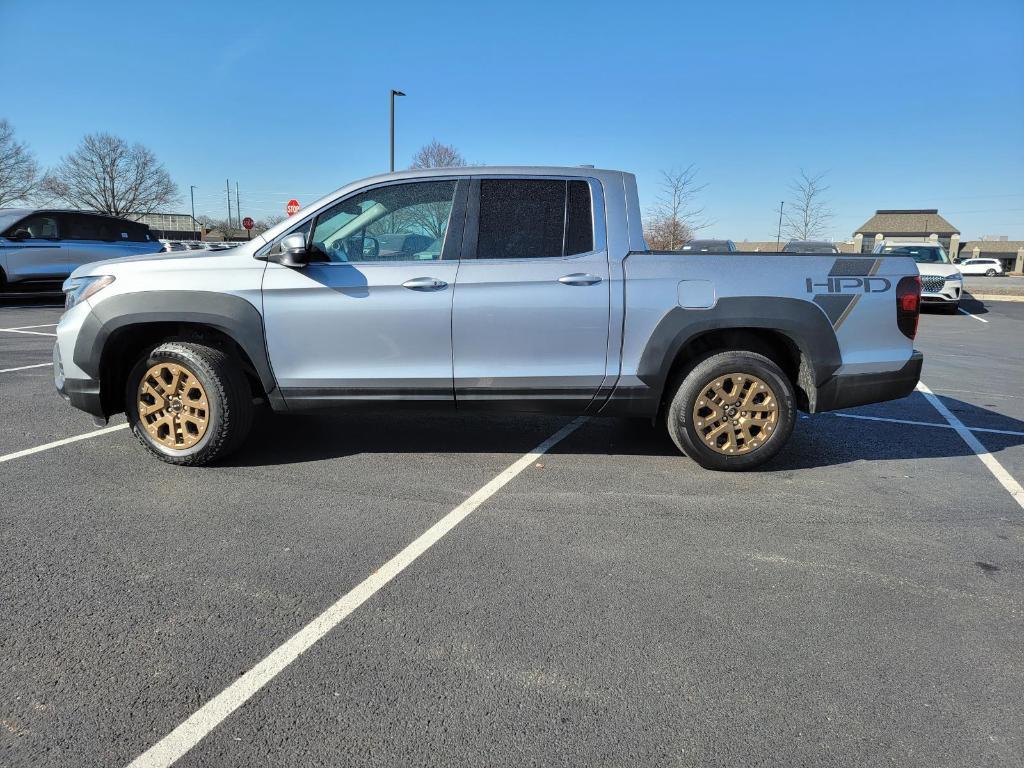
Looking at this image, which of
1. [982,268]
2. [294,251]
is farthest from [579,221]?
[982,268]

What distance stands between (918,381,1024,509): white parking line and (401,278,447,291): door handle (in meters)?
3.69

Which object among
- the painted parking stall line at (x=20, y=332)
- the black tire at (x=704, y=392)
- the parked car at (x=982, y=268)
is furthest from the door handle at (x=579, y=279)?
the parked car at (x=982, y=268)

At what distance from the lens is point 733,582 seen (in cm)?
297

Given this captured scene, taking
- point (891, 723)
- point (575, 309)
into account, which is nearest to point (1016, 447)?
point (575, 309)

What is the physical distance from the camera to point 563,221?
424 centimetres

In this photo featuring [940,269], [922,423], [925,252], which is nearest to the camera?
[922,423]

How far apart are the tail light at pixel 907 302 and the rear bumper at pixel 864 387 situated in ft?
0.71

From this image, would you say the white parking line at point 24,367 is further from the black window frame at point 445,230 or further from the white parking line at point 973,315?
the white parking line at point 973,315

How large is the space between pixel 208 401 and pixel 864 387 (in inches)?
166

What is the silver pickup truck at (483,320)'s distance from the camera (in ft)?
13.5

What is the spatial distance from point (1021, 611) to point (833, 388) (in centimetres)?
178

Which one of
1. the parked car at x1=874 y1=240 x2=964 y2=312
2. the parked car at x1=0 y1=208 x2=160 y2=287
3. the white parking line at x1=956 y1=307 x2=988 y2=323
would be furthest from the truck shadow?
the parked car at x1=874 y1=240 x2=964 y2=312

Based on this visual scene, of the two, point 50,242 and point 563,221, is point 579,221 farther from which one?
point 50,242

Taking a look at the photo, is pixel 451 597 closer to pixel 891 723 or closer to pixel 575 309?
pixel 891 723
